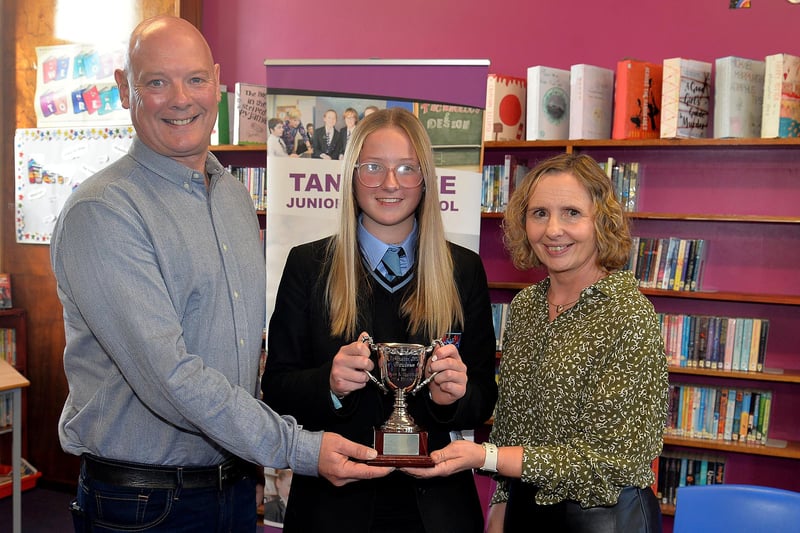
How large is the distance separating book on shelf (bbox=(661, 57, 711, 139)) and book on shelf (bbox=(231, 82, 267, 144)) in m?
2.39

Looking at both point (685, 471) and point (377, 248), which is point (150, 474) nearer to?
point (377, 248)

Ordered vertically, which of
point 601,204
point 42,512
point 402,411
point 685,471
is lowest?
point 42,512

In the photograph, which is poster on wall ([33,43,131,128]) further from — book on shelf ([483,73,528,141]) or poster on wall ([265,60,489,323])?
book on shelf ([483,73,528,141])

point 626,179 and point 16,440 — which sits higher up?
point 626,179

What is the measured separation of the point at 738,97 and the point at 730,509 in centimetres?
251

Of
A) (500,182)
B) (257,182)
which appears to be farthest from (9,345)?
(500,182)

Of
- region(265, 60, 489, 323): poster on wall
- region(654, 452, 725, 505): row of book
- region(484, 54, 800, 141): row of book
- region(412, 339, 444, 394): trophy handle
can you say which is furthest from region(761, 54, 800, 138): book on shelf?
region(412, 339, 444, 394): trophy handle

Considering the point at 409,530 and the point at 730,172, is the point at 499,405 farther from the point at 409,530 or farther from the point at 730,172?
the point at 730,172

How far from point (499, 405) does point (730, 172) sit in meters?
2.80

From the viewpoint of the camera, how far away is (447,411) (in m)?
2.07

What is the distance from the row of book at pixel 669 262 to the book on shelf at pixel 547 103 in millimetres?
775

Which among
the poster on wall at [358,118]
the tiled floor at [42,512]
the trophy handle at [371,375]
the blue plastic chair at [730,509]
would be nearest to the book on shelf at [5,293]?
the tiled floor at [42,512]

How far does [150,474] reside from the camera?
6.14 ft

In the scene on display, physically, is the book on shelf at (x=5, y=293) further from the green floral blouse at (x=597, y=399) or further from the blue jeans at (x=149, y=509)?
the green floral blouse at (x=597, y=399)
